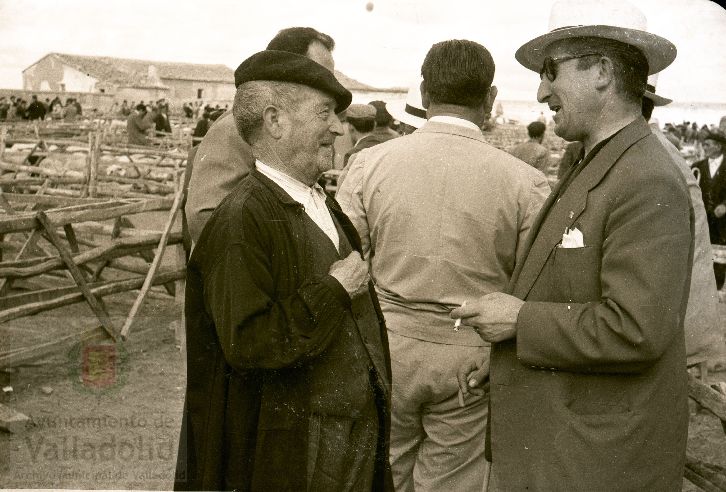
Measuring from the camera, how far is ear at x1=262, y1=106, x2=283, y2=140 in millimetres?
2029

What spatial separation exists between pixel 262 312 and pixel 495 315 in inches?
24.1

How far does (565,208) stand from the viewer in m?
1.92

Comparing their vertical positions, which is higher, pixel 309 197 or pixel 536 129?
pixel 309 197

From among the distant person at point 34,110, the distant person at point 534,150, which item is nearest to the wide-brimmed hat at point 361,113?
the distant person at point 534,150

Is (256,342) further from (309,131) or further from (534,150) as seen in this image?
(534,150)

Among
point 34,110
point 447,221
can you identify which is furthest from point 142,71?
point 447,221

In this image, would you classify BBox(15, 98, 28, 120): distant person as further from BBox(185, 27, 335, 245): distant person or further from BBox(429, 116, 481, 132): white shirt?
BBox(429, 116, 481, 132): white shirt

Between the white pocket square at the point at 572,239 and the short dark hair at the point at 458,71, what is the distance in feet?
3.35

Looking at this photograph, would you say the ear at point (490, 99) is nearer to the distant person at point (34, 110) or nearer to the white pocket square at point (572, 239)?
the white pocket square at point (572, 239)

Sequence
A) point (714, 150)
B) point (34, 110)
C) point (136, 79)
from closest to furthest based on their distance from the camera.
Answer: point (714, 150), point (34, 110), point (136, 79)

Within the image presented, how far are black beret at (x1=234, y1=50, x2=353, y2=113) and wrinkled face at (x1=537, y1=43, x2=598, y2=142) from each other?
0.62m

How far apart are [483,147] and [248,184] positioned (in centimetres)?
108

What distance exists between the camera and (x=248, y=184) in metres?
2.00

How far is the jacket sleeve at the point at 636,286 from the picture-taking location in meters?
1.68
